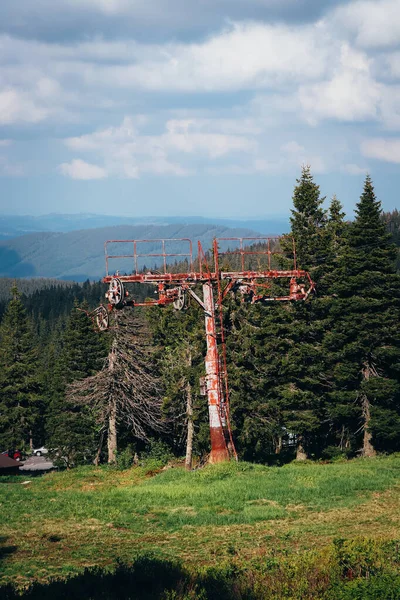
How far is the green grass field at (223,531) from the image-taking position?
12.1 meters

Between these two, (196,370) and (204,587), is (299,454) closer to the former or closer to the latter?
(196,370)

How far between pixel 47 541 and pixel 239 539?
4860 mm

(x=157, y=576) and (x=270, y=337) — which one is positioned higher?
(x=270, y=337)

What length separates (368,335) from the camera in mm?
34562

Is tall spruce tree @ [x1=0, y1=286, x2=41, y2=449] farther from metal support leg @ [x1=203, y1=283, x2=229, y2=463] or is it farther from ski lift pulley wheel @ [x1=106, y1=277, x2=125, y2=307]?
ski lift pulley wheel @ [x1=106, y1=277, x2=125, y2=307]

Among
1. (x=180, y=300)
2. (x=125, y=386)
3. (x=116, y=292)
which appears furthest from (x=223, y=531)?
(x=125, y=386)

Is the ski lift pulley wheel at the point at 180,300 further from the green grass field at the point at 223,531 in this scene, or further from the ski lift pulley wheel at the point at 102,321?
the green grass field at the point at 223,531

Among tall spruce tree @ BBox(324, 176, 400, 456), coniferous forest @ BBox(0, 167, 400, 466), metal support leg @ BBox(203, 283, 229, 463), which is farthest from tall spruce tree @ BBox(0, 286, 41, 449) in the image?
metal support leg @ BBox(203, 283, 229, 463)

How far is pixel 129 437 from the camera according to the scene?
46.3 m

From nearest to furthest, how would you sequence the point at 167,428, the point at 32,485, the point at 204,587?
the point at 204,587 → the point at 32,485 → the point at 167,428

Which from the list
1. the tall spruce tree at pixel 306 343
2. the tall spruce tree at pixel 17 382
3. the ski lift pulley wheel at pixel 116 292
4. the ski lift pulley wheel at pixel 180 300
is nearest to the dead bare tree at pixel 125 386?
the tall spruce tree at pixel 306 343

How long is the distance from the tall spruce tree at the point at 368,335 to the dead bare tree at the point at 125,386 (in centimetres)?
1280

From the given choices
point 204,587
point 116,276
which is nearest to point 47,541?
point 204,587

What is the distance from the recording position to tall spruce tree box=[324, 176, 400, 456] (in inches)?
1364
